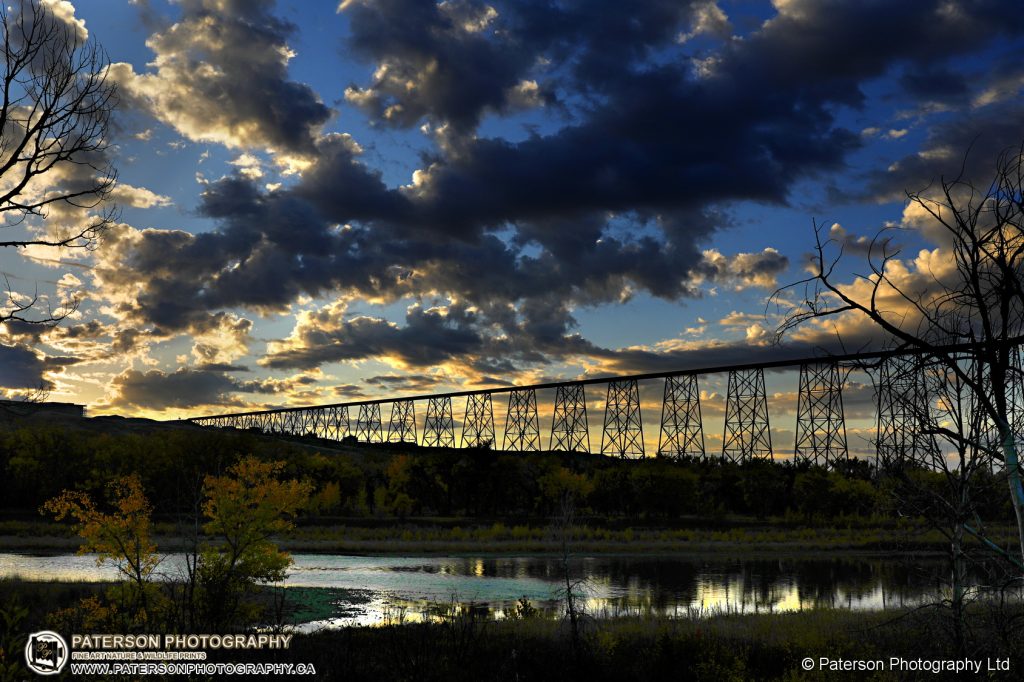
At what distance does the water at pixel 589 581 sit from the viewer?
26500mm

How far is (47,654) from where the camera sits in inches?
445

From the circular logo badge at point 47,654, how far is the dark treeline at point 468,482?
52450mm

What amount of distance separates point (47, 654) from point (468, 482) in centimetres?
5868

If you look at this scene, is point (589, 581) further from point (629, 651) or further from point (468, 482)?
point (468, 482)

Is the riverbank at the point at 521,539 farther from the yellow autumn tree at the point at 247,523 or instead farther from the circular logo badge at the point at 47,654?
the circular logo badge at the point at 47,654

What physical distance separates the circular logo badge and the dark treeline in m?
52.4

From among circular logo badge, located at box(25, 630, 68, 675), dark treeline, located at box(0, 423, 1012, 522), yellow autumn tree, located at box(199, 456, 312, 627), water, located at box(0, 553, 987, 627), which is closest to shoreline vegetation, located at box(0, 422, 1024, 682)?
yellow autumn tree, located at box(199, 456, 312, 627)

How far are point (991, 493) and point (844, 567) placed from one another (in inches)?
1325

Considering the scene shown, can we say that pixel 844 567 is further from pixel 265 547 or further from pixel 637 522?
pixel 265 547

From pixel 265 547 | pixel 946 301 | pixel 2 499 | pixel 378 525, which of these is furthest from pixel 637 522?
pixel 946 301

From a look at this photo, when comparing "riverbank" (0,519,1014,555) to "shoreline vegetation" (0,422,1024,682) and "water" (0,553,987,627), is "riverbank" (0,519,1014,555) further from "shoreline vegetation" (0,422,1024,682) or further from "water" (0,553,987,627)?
"water" (0,553,987,627)

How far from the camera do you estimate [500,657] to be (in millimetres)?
15336

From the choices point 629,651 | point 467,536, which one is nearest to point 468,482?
point 467,536

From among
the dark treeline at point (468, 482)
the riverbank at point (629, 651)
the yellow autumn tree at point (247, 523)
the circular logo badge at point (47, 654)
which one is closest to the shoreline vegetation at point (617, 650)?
the riverbank at point (629, 651)
